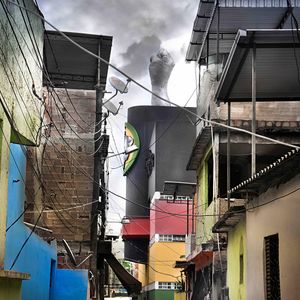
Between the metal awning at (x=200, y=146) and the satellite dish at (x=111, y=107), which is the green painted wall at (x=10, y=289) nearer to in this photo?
the metal awning at (x=200, y=146)

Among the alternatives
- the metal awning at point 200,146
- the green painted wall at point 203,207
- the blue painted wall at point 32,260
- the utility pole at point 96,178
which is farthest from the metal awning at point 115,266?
the blue painted wall at point 32,260

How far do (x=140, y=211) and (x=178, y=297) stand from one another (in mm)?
10670

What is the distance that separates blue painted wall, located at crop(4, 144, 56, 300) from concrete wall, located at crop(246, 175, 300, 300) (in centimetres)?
431

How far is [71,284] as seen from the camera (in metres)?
17.0

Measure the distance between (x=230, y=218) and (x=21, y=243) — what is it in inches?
164

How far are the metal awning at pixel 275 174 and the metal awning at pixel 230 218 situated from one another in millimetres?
857

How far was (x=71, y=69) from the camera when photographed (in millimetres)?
21094

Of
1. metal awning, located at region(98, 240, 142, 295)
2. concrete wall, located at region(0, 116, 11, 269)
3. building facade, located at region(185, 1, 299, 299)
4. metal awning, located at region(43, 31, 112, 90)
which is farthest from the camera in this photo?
metal awning, located at region(98, 240, 142, 295)

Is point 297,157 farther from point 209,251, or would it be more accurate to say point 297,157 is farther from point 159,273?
point 159,273

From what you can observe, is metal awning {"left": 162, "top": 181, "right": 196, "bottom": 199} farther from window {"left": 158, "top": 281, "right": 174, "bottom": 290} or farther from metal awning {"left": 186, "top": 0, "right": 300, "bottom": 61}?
window {"left": 158, "top": 281, "right": 174, "bottom": 290}

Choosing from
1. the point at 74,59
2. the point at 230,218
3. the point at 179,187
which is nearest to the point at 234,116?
the point at 230,218

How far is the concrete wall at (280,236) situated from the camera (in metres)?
7.76

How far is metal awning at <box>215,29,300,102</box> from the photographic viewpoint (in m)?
9.56

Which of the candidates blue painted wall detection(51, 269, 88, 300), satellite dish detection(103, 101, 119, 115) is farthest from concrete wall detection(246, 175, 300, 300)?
satellite dish detection(103, 101, 119, 115)
